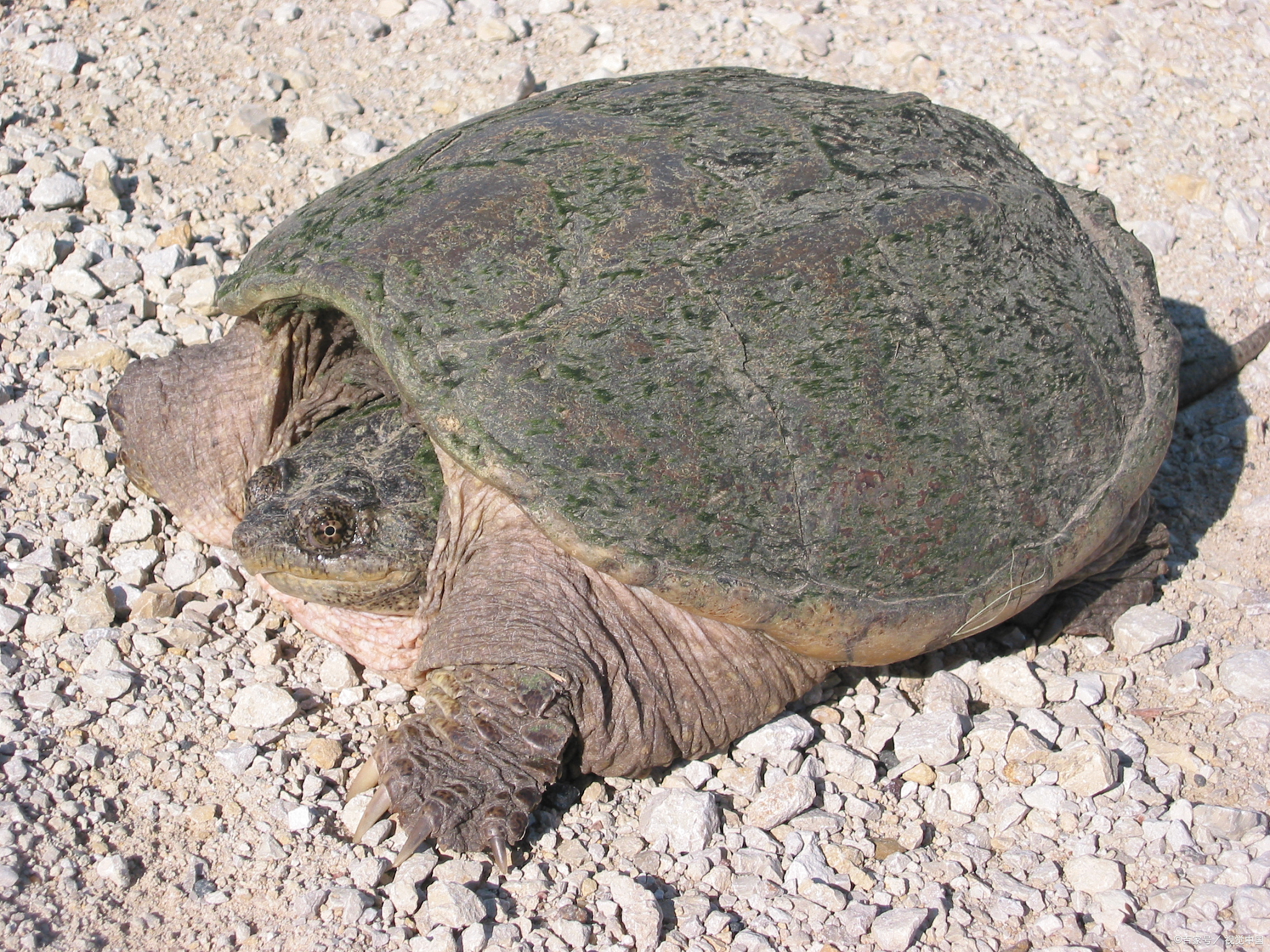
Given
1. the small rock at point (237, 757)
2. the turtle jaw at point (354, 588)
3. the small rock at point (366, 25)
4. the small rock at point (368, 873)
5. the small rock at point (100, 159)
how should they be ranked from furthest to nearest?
the small rock at point (366, 25)
the small rock at point (100, 159)
the turtle jaw at point (354, 588)
the small rock at point (237, 757)
the small rock at point (368, 873)

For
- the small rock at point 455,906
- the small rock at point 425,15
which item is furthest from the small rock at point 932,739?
the small rock at point 425,15

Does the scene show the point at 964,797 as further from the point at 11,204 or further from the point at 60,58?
the point at 60,58

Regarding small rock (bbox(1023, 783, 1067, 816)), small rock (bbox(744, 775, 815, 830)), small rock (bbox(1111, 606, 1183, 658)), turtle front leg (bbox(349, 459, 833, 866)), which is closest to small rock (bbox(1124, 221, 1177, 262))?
small rock (bbox(1111, 606, 1183, 658))

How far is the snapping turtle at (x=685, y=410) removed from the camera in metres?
2.45

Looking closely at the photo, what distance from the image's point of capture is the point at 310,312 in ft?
9.62

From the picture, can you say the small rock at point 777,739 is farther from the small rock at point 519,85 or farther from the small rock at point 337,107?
the small rock at point 337,107

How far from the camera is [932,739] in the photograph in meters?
2.84

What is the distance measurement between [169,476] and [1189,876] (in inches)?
110

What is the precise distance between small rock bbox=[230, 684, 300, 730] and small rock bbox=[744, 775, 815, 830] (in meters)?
1.16

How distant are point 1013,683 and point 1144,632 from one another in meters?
0.48

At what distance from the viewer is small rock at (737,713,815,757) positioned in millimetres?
2797

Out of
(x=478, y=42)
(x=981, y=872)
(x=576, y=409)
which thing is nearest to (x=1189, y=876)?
(x=981, y=872)

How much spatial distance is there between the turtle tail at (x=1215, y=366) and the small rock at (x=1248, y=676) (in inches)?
49.0

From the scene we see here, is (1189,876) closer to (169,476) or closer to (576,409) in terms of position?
(576,409)
